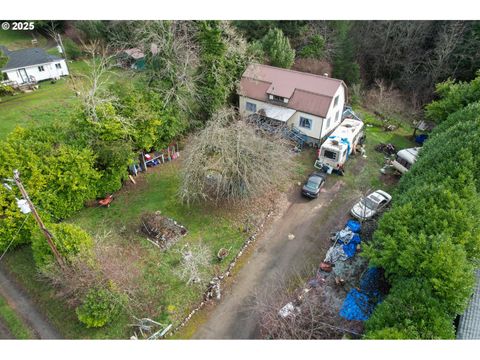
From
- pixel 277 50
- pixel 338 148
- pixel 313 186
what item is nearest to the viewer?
pixel 313 186

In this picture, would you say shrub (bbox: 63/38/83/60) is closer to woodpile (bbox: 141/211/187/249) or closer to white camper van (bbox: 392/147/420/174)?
woodpile (bbox: 141/211/187/249)

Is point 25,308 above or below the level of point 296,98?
below

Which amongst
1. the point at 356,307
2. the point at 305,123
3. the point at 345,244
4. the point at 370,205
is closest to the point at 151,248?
the point at 345,244

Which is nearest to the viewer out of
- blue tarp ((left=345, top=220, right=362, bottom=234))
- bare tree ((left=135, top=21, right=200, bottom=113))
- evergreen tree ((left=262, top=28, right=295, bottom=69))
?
blue tarp ((left=345, top=220, right=362, bottom=234))

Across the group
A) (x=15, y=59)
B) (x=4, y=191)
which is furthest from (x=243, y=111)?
(x=15, y=59)

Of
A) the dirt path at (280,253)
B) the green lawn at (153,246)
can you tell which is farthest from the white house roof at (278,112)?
the dirt path at (280,253)

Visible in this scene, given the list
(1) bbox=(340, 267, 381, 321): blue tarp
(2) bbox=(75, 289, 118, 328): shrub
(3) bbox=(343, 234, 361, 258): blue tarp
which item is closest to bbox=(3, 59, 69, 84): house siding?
(2) bbox=(75, 289, 118, 328): shrub

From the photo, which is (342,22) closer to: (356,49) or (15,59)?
(356,49)

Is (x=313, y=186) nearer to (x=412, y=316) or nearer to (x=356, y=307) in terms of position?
(x=356, y=307)
